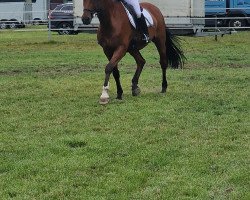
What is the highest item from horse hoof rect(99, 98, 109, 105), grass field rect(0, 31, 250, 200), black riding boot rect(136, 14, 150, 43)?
black riding boot rect(136, 14, 150, 43)

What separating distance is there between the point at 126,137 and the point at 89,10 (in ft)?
9.84

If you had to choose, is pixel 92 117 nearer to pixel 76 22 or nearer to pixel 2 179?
pixel 2 179

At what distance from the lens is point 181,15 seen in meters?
26.4

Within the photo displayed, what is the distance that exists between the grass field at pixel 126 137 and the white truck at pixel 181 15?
12.4 metres

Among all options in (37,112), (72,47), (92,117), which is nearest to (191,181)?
(92,117)

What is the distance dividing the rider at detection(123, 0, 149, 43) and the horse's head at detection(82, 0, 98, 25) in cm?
88

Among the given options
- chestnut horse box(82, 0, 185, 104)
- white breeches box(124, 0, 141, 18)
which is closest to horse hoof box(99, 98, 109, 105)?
chestnut horse box(82, 0, 185, 104)

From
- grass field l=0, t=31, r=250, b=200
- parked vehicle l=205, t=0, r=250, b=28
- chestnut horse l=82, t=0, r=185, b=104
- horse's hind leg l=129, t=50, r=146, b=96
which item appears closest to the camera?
grass field l=0, t=31, r=250, b=200

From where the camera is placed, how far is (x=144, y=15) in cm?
1043

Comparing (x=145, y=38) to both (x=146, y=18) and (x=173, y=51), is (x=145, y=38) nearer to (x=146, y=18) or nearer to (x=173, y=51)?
(x=146, y=18)

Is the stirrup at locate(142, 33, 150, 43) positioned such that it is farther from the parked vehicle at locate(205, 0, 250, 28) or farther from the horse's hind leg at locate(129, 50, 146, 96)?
the parked vehicle at locate(205, 0, 250, 28)

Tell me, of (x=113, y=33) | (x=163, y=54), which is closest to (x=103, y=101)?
(x=113, y=33)

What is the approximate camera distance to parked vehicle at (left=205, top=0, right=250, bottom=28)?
31.9m

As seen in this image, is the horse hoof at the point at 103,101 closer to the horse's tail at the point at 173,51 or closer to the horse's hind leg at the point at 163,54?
the horse's hind leg at the point at 163,54
